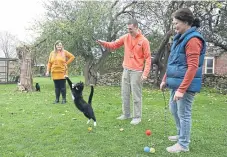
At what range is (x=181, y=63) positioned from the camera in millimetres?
3631

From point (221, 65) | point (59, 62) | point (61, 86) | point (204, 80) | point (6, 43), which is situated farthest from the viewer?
point (6, 43)

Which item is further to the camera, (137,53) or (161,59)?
(161,59)

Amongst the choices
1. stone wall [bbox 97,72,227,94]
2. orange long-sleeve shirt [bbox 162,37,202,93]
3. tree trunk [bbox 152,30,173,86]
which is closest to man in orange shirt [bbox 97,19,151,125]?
orange long-sleeve shirt [bbox 162,37,202,93]

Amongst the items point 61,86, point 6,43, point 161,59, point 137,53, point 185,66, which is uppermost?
point 6,43

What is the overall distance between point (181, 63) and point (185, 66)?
63mm

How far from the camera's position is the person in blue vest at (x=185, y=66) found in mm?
3455

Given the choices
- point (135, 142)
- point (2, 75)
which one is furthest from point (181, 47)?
point (2, 75)

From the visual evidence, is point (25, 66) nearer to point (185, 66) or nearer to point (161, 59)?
point (161, 59)

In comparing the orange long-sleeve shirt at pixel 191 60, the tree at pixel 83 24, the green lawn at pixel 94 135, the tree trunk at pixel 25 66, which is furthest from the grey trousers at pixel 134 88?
the tree at pixel 83 24

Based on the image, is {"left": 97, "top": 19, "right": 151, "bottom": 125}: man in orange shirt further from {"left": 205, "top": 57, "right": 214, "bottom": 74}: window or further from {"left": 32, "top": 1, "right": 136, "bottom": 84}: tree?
{"left": 205, "top": 57, "right": 214, "bottom": 74}: window

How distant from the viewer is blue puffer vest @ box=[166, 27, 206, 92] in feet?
11.6

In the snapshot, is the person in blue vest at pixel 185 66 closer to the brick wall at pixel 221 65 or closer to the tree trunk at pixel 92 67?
the tree trunk at pixel 92 67

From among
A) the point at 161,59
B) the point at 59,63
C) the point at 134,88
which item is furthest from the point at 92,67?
the point at 134,88

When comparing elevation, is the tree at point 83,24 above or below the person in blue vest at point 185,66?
above
